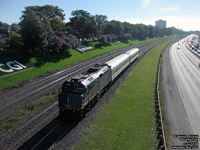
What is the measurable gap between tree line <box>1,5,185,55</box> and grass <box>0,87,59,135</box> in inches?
1005

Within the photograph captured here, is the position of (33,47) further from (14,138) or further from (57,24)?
(14,138)

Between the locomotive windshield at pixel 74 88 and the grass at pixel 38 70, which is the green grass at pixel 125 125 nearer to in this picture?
the locomotive windshield at pixel 74 88

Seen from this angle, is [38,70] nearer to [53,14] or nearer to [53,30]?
[53,30]

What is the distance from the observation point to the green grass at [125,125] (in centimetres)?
1648

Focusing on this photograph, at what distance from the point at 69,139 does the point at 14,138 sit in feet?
18.1

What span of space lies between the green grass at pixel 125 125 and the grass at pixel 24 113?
8495mm

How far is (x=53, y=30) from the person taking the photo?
68.8 m

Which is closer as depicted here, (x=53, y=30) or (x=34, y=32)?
(x=34, y=32)

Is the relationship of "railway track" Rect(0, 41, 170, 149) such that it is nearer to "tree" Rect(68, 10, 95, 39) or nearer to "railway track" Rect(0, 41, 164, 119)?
"railway track" Rect(0, 41, 164, 119)

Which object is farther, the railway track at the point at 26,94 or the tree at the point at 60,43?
the tree at the point at 60,43

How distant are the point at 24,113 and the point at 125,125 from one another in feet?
42.4

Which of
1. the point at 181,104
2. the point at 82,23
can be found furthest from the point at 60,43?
the point at 181,104

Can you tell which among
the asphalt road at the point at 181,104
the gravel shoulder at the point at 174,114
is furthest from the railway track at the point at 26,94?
the asphalt road at the point at 181,104

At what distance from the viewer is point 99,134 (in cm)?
1819
